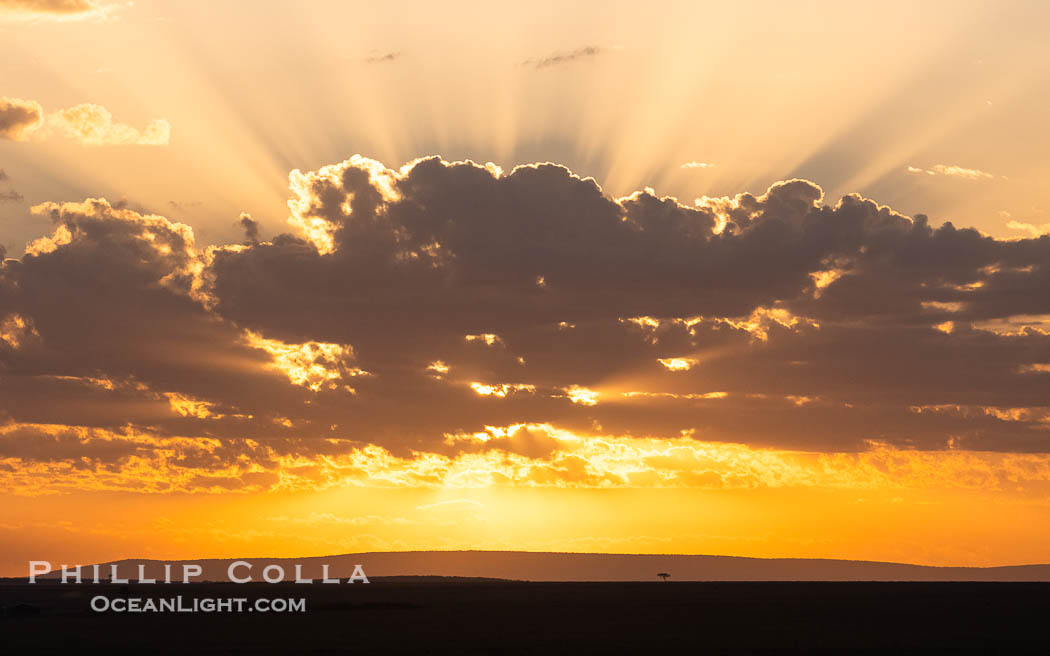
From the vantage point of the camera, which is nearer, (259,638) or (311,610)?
(259,638)

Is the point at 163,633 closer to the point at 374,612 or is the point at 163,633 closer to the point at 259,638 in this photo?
the point at 259,638

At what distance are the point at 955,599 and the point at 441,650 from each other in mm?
108408

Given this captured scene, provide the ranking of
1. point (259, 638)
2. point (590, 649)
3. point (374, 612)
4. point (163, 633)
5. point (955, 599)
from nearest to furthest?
1. point (590, 649)
2. point (259, 638)
3. point (163, 633)
4. point (374, 612)
5. point (955, 599)

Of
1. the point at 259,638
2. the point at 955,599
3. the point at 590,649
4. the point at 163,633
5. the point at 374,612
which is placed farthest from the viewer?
the point at 955,599

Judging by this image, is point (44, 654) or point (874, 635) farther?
point (874, 635)

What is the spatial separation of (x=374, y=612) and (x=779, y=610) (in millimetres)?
51032

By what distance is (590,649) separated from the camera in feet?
284

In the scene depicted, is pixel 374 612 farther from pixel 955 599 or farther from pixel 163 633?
pixel 955 599

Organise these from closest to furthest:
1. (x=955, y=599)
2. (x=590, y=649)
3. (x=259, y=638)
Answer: (x=590, y=649) → (x=259, y=638) → (x=955, y=599)

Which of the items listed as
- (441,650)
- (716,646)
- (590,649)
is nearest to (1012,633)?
(716,646)

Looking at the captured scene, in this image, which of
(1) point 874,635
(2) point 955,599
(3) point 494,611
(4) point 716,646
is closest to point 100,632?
(3) point 494,611

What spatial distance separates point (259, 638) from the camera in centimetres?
9788

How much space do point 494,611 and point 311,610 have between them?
23254mm

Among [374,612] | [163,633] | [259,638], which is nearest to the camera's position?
[259,638]
